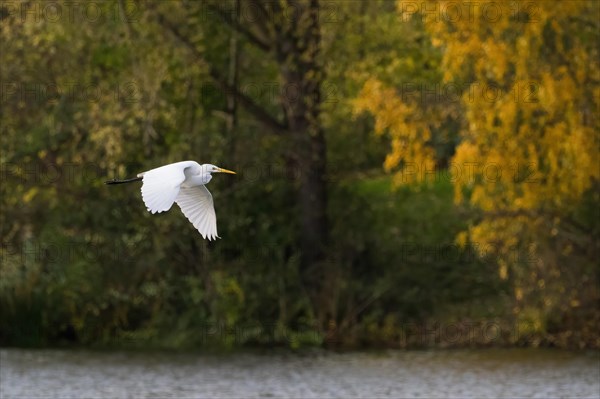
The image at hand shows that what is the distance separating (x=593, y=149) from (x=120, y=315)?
24.3 ft

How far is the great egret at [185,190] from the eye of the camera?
9.81m

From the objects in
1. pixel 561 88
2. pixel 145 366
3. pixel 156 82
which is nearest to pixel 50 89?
pixel 156 82

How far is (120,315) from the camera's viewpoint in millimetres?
19609

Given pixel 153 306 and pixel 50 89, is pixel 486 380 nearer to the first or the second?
pixel 153 306

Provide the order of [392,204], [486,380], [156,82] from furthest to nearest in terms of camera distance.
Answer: [392,204], [156,82], [486,380]

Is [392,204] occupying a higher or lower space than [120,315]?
higher

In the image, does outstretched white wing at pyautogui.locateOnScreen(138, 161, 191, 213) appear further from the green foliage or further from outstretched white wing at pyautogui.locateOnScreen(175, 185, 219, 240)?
the green foliage

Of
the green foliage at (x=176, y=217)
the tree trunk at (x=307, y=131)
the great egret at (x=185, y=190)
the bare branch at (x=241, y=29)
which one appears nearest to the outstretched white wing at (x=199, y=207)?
the great egret at (x=185, y=190)

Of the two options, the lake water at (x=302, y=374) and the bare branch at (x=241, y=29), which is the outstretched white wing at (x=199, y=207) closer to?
the lake water at (x=302, y=374)

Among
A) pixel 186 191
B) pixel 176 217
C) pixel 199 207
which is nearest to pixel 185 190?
pixel 186 191

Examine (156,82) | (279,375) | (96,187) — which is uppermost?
(156,82)

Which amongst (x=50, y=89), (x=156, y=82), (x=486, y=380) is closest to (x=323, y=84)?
(x=156, y=82)

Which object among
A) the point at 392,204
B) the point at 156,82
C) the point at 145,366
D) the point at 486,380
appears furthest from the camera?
the point at 392,204

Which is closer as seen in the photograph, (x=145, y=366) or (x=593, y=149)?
(x=593, y=149)
